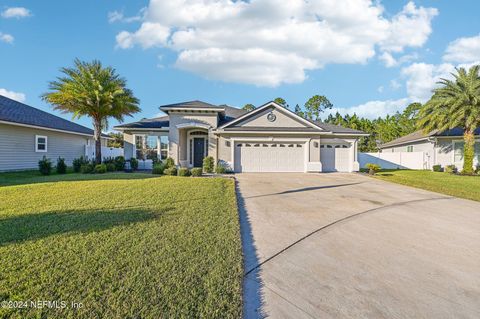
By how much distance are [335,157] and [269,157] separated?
205 inches

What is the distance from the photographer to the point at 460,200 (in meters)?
8.55

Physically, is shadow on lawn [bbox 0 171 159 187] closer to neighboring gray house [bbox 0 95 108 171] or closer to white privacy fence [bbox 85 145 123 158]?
neighboring gray house [bbox 0 95 108 171]

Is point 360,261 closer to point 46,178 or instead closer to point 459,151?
point 46,178

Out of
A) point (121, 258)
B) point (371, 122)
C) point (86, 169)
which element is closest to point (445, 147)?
point (371, 122)

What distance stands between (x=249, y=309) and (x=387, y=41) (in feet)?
61.5

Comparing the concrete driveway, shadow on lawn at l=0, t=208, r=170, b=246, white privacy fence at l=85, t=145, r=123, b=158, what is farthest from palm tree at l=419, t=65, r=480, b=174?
white privacy fence at l=85, t=145, r=123, b=158

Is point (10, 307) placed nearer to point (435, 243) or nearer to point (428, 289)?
point (428, 289)

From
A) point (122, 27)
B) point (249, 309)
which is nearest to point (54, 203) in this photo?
point (249, 309)

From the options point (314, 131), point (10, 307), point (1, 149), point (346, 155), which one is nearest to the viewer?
point (10, 307)

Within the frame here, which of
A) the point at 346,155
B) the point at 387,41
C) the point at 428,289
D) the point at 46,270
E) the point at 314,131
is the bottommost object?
the point at 428,289

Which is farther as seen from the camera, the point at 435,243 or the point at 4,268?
the point at 435,243

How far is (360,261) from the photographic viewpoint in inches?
148

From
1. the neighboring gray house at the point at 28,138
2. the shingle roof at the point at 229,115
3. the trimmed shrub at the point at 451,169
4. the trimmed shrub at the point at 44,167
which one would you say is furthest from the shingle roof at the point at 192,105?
the trimmed shrub at the point at 451,169

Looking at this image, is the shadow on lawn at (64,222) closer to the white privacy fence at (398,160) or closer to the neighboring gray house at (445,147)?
the white privacy fence at (398,160)
